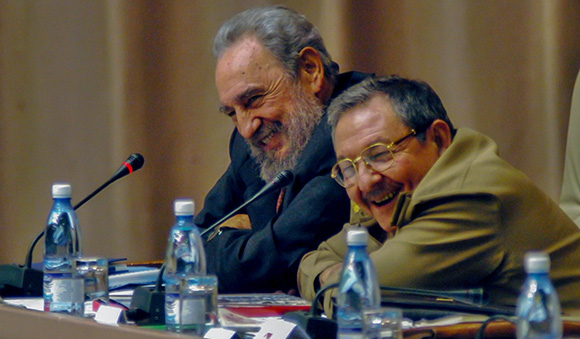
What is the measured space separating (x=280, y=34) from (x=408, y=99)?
2.49ft

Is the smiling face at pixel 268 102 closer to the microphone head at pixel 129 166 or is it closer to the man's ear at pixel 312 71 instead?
the man's ear at pixel 312 71

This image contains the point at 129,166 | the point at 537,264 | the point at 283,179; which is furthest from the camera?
the point at 129,166

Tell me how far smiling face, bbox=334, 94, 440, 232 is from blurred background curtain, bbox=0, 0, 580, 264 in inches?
42.9

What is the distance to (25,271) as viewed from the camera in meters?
2.01

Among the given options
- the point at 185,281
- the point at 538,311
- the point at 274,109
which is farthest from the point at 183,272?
the point at 274,109

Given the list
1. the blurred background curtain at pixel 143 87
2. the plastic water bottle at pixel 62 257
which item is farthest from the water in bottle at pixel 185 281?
the blurred background curtain at pixel 143 87

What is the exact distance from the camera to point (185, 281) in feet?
4.63

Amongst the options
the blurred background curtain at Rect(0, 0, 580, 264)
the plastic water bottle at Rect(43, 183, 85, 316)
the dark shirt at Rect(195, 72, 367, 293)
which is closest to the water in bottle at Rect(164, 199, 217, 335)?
the plastic water bottle at Rect(43, 183, 85, 316)

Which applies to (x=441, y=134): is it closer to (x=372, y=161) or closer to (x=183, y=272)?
(x=372, y=161)

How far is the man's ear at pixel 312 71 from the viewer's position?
262 cm

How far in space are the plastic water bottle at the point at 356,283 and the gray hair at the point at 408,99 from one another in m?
0.71

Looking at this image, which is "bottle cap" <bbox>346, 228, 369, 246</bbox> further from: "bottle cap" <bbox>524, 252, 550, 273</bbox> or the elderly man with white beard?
the elderly man with white beard

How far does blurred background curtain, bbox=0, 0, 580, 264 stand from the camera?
9.94 feet

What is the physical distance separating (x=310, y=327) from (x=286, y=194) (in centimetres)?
117
